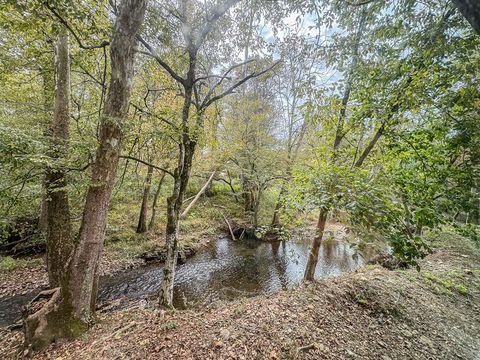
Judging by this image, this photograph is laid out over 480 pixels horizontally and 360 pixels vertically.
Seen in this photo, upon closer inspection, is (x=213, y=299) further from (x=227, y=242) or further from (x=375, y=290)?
(x=227, y=242)

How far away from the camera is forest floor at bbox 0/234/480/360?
2.89 m

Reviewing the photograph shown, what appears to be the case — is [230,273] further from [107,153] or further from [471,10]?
[471,10]

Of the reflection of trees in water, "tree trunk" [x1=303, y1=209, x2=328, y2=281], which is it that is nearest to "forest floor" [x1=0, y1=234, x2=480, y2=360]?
"tree trunk" [x1=303, y1=209, x2=328, y2=281]

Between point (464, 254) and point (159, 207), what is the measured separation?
52.2 feet

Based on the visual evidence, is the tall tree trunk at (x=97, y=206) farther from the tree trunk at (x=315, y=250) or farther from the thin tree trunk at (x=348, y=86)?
the tree trunk at (x=315, y=250)

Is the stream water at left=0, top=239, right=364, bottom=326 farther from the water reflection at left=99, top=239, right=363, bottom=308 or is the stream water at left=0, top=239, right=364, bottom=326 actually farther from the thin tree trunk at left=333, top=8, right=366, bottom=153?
the thin tree trunk at left=333, top=8, right=366, bottom=153

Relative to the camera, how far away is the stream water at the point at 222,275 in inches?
250

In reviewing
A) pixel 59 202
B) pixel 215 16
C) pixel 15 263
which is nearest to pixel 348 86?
pixel 215 16

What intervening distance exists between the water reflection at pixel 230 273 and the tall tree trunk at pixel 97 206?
3.16 m

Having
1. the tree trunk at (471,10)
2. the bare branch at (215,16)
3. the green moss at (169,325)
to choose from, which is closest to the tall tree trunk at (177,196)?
the bare branch at (215,16)

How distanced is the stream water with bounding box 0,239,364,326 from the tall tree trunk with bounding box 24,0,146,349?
9.97 feet

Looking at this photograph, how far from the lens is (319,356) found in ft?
9.35

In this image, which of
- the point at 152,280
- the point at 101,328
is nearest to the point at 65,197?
the point at 101,328

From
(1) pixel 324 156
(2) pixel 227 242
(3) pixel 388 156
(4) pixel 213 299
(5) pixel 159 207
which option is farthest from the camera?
(5) pixel 159 207
